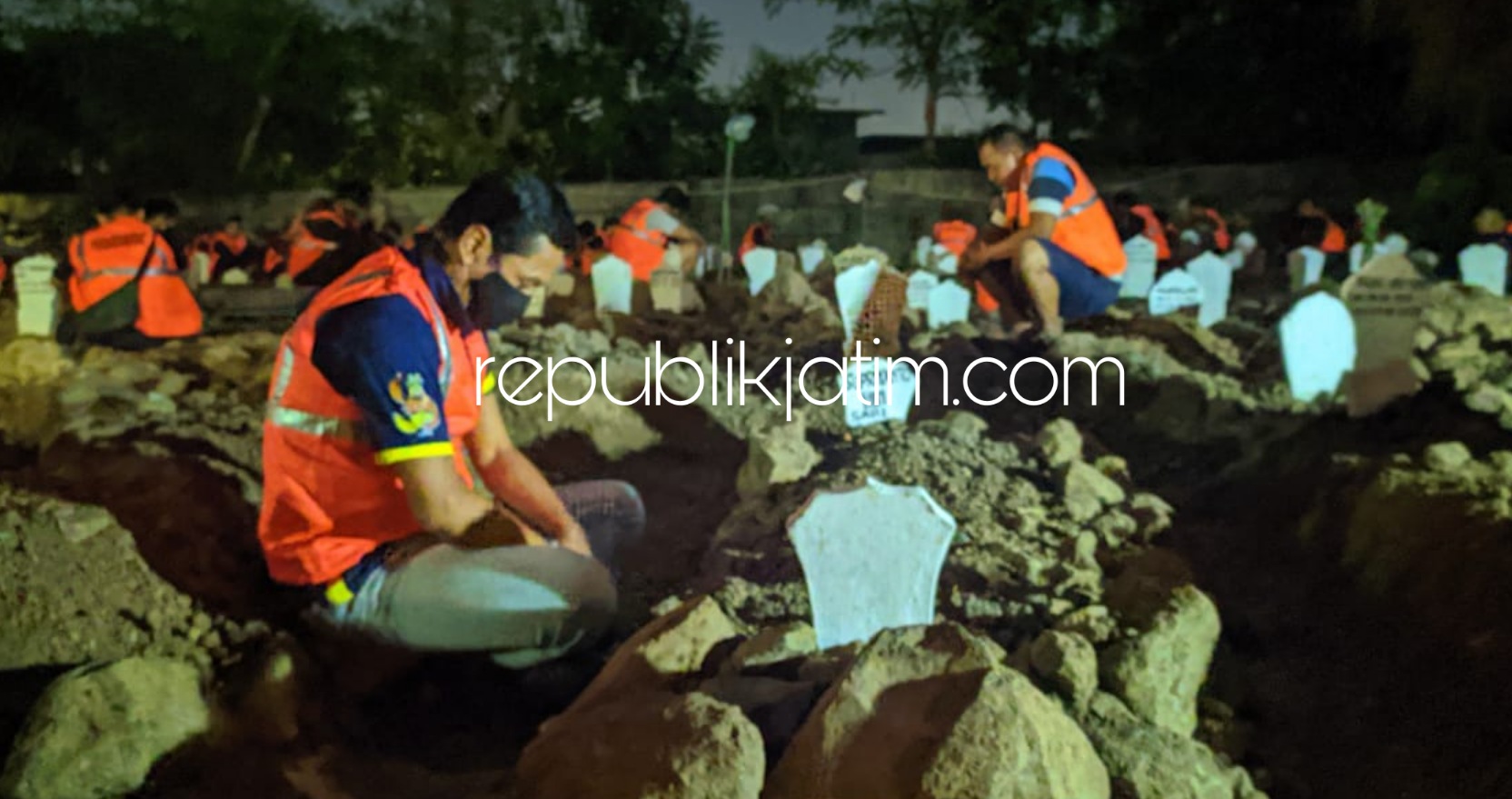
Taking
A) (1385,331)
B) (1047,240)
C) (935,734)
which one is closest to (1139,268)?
(1047,240)

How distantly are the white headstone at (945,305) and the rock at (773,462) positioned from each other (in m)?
3.94

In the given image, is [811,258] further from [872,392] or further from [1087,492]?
[1087,492]

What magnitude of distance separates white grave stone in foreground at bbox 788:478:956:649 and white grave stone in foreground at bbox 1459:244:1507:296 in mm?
9337

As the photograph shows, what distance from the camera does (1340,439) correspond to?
487 centimetres

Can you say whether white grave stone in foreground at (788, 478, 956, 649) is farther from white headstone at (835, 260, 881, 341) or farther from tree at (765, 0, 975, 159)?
tree at (765, 0, 975, 159)

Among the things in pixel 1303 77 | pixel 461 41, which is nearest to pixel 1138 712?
pixel 1303 77

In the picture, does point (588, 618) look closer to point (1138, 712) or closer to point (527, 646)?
point (527, 646)

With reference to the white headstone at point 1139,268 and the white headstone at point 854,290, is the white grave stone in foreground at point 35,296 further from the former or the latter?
the white headstone at point 1139,268

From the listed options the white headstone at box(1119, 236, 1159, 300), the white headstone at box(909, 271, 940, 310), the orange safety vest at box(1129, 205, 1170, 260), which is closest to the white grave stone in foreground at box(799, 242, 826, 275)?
the orange safety vest at box(1129, 205, 1170, 260)

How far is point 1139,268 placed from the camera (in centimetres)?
977

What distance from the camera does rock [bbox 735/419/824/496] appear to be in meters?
4.35

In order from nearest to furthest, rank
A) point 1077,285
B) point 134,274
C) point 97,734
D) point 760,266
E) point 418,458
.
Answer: point 97,734, point 418,458, point 1077,285, point 134,274, point 760,266

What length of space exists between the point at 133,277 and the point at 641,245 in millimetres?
4223

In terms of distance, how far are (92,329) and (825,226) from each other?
11.8 metres
